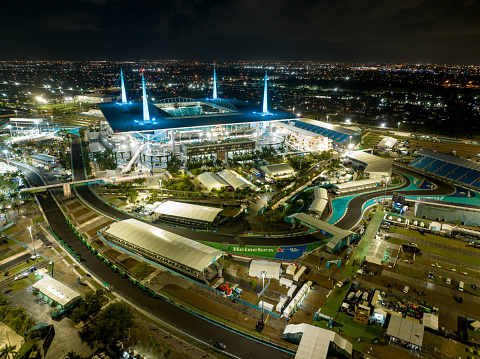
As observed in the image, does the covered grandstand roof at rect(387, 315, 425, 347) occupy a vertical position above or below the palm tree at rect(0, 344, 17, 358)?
above

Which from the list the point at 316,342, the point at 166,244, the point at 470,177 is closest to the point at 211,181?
the point at 166,244

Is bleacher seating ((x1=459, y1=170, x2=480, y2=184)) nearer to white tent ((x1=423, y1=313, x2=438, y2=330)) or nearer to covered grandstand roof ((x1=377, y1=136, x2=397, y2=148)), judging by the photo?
covered grandstand roof ((x1=377, y1=136, x2=397, y2=148))

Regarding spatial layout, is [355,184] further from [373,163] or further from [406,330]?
[406,330]

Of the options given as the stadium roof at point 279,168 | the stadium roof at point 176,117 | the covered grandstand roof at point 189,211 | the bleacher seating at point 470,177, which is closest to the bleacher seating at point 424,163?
the bleacher seating at point 470,177

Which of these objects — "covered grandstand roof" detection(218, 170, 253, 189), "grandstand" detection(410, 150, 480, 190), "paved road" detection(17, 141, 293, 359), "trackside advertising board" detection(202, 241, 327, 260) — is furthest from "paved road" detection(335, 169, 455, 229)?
"paved road" detection(17, 141, 293, 359)

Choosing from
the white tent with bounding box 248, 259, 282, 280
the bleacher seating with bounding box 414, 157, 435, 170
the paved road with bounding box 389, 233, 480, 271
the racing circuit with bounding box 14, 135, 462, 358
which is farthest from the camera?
the bleacher seating with bounding box 414, 157, 435, 170

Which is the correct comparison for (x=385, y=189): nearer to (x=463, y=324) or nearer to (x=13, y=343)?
(x=463, y=324)
